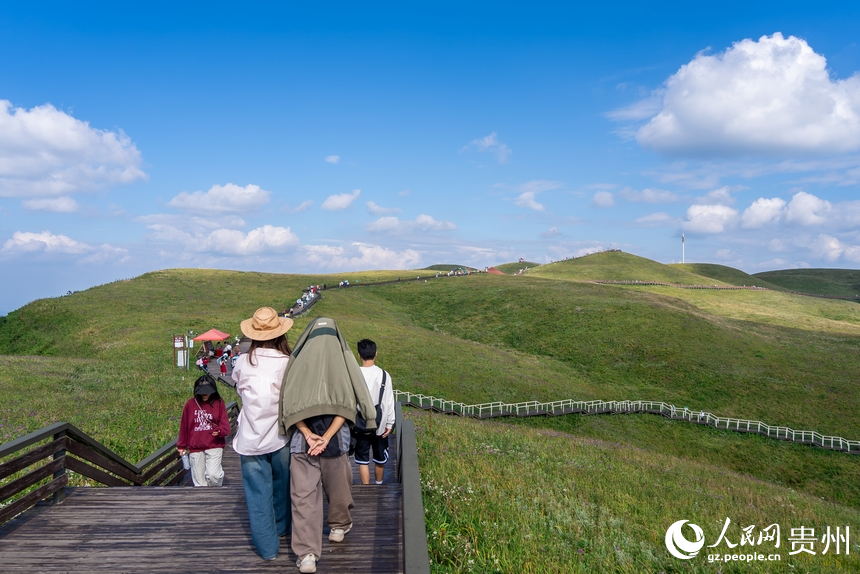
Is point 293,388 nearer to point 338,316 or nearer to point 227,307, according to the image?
point 338,316

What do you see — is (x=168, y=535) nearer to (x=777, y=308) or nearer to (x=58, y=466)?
(x=58, y=466)

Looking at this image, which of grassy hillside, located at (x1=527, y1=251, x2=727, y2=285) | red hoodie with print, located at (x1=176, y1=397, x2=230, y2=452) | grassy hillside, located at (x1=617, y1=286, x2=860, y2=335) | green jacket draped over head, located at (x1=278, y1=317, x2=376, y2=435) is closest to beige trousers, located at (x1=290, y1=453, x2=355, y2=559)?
green jacket draped over head, located at (x1=278, y1=317, x2=376, y2=435)

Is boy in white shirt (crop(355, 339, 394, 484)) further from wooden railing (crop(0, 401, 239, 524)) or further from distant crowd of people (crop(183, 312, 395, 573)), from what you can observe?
wooden railing (crop(0, 401, 239, 524))

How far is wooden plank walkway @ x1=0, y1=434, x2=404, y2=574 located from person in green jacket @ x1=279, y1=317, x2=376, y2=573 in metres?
0.44

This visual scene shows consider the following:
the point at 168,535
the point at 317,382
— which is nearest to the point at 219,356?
the point at 168,535

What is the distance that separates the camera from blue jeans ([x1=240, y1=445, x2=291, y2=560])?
5.60 metres

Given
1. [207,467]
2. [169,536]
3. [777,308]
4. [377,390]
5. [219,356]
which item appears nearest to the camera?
[169,536]

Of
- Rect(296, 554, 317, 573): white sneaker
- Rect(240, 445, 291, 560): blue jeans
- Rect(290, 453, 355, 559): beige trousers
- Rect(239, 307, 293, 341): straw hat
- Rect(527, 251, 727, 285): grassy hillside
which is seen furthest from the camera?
Rect(527, 251, 727, 285): grassy hillside

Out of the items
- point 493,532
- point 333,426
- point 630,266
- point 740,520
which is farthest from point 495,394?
point 630,266

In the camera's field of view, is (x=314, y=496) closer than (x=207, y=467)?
Yes

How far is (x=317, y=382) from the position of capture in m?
5.61

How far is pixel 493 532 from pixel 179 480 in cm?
769

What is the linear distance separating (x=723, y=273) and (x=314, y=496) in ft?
570

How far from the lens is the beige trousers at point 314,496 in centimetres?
549
